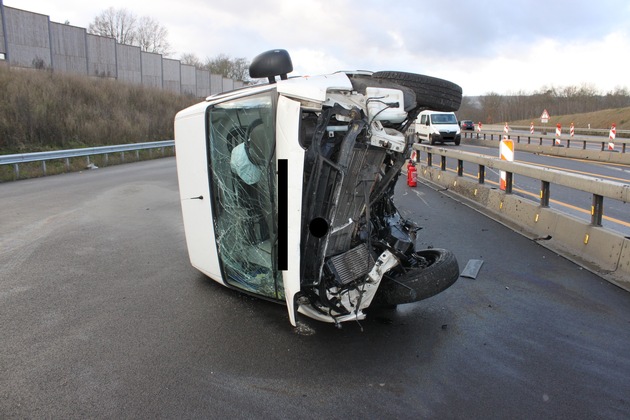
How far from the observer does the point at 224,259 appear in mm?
5020

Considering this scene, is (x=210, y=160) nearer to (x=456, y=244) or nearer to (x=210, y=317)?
(x=210, y=317)

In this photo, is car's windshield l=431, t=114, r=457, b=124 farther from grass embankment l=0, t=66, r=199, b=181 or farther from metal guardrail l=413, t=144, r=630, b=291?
metal guardrail l=413, t=144, r=630, b=291

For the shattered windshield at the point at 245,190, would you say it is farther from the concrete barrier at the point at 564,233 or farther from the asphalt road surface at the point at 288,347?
the concrete barrier at the point at 564,233

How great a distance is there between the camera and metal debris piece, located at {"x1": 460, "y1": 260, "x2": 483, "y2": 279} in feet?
19.3

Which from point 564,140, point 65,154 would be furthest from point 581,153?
point 65,154

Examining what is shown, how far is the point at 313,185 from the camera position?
3.88m

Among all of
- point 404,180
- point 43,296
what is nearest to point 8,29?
point 404,180

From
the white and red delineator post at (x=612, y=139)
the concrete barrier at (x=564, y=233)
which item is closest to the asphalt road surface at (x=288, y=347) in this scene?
the concrete barrier at (x=564, y=233)

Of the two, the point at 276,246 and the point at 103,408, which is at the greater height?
the point at 276,246

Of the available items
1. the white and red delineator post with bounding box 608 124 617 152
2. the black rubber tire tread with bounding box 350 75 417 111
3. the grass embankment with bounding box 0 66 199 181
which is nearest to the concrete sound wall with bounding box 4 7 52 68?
the grass embankment with bounding box 0 66 199 181

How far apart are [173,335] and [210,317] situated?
0.47 m

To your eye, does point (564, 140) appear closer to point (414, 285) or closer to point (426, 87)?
point (426, 87)

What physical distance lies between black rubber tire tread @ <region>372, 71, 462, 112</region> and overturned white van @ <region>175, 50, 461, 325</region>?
12 mm

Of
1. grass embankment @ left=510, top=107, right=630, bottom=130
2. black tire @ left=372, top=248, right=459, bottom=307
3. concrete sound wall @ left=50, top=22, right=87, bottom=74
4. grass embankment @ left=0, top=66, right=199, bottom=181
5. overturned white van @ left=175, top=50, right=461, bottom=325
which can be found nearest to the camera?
overturned white van @ left=175, top=50, right=461, bottom=325
